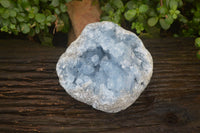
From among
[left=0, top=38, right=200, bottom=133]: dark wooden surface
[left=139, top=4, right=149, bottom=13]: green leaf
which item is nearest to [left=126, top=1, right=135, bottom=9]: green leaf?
[left=139, top=4, right=149, bottom=13]: green leaf

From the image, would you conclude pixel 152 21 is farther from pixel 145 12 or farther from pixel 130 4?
pixel 130 4

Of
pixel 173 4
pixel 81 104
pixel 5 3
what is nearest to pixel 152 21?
pixel 173 4

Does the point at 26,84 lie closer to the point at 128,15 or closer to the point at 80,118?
the point at 80,118

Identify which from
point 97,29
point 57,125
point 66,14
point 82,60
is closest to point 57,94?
point 57,125

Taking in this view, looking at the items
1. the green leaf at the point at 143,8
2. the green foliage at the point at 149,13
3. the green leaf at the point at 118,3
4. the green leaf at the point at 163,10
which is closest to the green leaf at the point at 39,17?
the green foliage at the point at 149,13

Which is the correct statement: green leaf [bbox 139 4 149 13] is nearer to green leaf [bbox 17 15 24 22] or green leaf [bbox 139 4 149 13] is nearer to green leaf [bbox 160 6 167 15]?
green leaf [bbox 160 6 167 15]

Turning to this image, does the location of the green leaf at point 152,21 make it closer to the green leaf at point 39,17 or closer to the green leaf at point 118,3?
the green leaf at point 118,3
